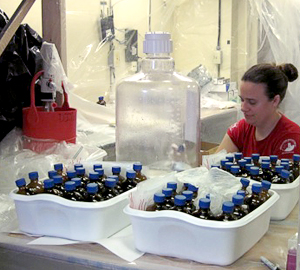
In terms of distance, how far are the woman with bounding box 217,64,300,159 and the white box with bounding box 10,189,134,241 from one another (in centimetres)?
87

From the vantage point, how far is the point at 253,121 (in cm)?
175

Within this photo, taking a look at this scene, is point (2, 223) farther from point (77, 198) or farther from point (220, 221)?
point (220, 221)

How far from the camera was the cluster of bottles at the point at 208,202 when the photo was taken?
0.80m

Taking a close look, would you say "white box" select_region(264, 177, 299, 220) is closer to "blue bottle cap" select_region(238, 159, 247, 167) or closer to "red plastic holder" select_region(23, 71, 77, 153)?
"blue bottle cap" select_region(238, 159, 247, 167)

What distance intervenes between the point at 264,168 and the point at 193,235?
1.13ft

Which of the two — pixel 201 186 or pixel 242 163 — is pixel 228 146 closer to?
pixel 242 163

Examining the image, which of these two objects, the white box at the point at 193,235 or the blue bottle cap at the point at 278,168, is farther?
the blue bottle cap at the point at 278,168

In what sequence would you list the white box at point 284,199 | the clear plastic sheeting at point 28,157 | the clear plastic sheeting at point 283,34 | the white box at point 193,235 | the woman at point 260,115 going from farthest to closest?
1. the clear plastic sheeting at point 283,34
2. the woman at point 260,115
3. the clear plastic sheeting at point 28,157
4. the white box at point 284,199
5. the white box at point 193,235

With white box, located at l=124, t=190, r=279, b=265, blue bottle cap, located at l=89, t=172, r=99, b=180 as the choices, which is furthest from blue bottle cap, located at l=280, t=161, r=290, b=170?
blue bottle cap, located at l=89, t=172, r=99, b=180

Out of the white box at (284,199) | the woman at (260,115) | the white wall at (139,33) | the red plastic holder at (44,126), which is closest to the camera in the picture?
the white box at (284,199)

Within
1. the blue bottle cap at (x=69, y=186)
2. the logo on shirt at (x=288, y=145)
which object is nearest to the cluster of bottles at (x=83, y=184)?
the blue bottle cap at (x=69, y=186)

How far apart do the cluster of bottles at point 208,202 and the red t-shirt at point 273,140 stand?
64 cm

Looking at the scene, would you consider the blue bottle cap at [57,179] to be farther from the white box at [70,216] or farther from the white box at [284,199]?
the white box at [284,199]

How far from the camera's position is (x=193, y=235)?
0.80 metres
